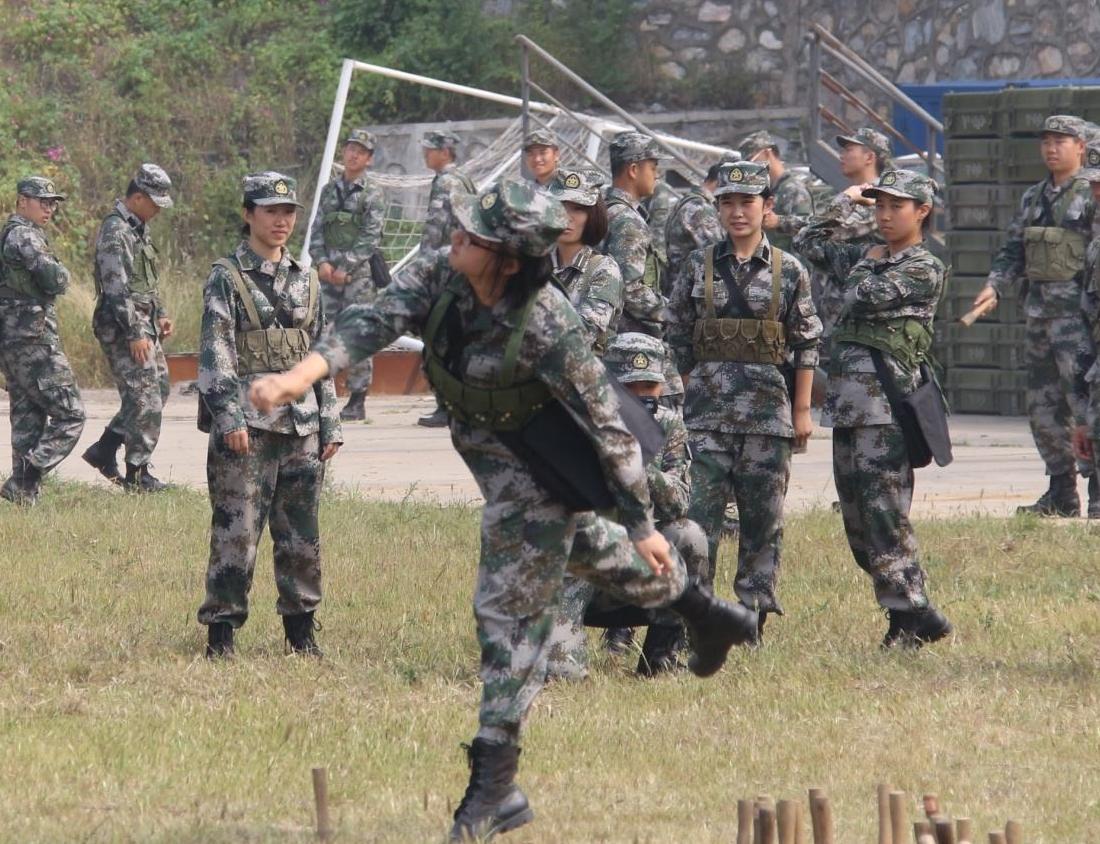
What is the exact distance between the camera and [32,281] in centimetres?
1230

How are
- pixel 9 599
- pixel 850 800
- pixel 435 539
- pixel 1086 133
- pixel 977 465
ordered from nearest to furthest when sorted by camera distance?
pixel 850 800 → pixel 9 599 → pixel 435 539 → pixel 1086 133 → pixel 977 465

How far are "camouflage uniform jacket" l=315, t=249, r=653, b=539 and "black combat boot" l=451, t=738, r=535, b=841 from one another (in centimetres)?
73

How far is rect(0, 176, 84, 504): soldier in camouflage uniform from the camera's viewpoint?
40.1 ft

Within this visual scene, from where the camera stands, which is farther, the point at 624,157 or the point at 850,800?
the point at 624,157

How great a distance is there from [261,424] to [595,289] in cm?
140

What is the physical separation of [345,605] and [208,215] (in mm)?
14288

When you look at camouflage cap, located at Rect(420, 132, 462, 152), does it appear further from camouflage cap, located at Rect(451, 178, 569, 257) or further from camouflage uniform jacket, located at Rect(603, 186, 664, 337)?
camouflage cap, located at Rect(451, 178, 569, 257)

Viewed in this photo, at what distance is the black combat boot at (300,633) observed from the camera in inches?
322

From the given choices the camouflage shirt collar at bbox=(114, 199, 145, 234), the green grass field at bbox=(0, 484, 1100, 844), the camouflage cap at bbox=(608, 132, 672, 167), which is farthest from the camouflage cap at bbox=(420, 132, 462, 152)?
the camouflage cap at bbox=(608, 132, 672, 167)

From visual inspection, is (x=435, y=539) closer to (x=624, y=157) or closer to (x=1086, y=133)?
(x=624, y=157)

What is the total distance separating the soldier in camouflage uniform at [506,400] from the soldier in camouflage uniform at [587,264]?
6.71 feet

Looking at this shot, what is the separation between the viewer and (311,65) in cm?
2392

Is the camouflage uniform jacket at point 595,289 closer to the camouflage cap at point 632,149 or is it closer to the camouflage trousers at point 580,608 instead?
the camouflage trousers at point 580,608

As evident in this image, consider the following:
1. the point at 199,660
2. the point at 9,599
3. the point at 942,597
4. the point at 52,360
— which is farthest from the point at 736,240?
the point at 52,360
